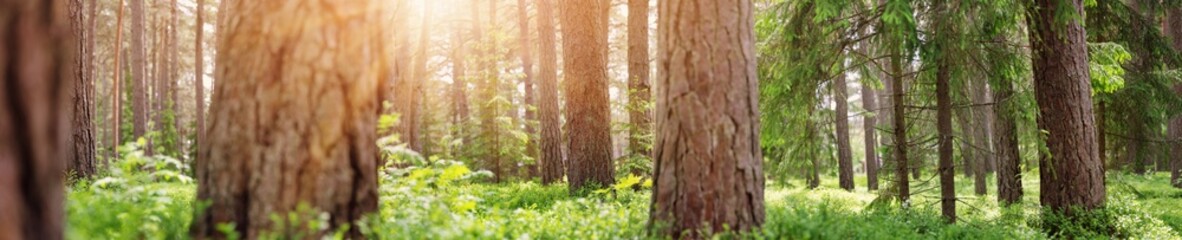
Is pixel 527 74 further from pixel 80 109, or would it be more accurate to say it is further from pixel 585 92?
pixel 80 109

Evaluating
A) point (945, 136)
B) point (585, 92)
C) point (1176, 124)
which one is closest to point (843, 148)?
point (1176, 124)

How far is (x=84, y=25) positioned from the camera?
10.7m

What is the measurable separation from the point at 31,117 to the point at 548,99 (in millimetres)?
12517

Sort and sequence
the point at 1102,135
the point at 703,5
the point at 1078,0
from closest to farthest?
the point at 703,5
the point at 1078,0
the point at 1102,135

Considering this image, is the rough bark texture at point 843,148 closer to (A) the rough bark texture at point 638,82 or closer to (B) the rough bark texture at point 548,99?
(B) the rough bark texture at point 548,99

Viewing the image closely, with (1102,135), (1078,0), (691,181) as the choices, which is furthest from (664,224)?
(1102,135)

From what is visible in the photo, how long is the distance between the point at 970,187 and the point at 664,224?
27.0 metres

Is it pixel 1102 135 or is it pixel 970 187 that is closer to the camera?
pixel 1102 135

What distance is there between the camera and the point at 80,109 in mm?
10688

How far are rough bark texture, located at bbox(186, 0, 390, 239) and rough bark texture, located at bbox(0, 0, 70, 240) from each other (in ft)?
4.68

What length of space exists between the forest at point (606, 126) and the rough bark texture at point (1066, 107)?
2 cm

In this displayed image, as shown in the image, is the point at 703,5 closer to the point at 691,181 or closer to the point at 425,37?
the point at 691,181

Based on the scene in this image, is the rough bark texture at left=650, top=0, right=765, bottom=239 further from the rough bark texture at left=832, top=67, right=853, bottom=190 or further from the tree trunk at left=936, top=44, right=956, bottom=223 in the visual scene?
the rough bark texture at left=832, top=67, right=853, bottom=190

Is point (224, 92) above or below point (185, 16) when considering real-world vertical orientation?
below
